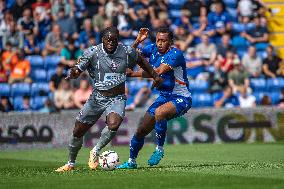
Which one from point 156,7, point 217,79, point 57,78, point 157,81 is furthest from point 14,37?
point 157,81

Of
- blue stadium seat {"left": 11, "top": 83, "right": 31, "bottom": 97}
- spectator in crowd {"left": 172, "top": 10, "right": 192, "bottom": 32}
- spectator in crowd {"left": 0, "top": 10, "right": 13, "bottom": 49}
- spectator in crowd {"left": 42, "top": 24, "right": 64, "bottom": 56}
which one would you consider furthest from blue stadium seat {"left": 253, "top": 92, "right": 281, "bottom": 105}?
spectator in crowd {"left": 0, "top": 10, "right": 13, "bottom": 49}

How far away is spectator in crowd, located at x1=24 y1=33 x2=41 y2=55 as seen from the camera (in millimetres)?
24625

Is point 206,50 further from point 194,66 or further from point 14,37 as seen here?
point 14,37

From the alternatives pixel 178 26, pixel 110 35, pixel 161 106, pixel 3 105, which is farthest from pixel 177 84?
pixel 178 26

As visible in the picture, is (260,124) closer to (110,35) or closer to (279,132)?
(279,132)

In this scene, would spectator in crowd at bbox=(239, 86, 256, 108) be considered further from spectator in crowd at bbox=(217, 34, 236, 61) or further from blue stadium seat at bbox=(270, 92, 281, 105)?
spectator in crowd at bbox=(217, 34, 236, 61)

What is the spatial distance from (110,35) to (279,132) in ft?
32.6

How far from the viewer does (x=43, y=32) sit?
2536cm

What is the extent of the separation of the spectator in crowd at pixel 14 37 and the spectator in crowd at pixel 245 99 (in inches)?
258

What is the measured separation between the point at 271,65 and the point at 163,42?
11.6 m

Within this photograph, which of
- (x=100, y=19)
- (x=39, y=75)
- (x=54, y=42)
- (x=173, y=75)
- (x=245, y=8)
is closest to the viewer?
(x=173, y=75)

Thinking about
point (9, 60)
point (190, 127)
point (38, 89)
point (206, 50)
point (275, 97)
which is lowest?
point (190, 127)

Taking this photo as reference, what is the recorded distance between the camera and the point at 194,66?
24.4 meters

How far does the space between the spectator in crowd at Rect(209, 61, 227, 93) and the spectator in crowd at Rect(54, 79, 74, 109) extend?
4.12 metres
